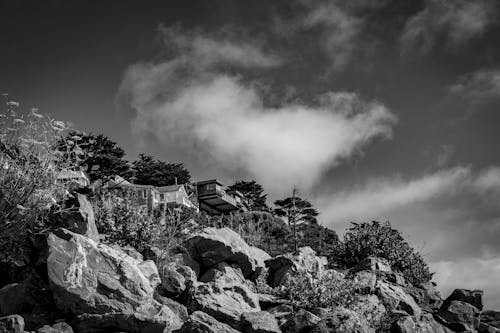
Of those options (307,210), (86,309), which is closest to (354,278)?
(86,309)

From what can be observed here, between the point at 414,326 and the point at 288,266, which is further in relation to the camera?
the point at 288,266

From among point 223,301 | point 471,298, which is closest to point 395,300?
point 471,298

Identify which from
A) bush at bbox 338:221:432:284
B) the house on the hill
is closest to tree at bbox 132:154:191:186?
the house on the hill

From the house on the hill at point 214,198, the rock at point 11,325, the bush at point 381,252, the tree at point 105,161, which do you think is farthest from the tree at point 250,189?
the rock at point 11,325

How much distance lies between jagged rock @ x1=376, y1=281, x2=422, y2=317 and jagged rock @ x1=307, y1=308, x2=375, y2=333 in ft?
11.1

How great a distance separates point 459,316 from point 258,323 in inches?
245

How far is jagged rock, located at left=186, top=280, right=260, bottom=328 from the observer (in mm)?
9484

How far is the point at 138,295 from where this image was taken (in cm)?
897

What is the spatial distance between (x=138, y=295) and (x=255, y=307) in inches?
104

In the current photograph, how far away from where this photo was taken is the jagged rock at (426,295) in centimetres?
1483

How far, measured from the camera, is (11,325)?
7.38m

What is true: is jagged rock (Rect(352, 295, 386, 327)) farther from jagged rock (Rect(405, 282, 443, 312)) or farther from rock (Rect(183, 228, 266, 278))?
rock (Rect(183, 228, 266, 278))

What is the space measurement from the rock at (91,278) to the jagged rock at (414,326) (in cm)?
484

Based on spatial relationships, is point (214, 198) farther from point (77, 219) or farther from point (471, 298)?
point (77, 219)
